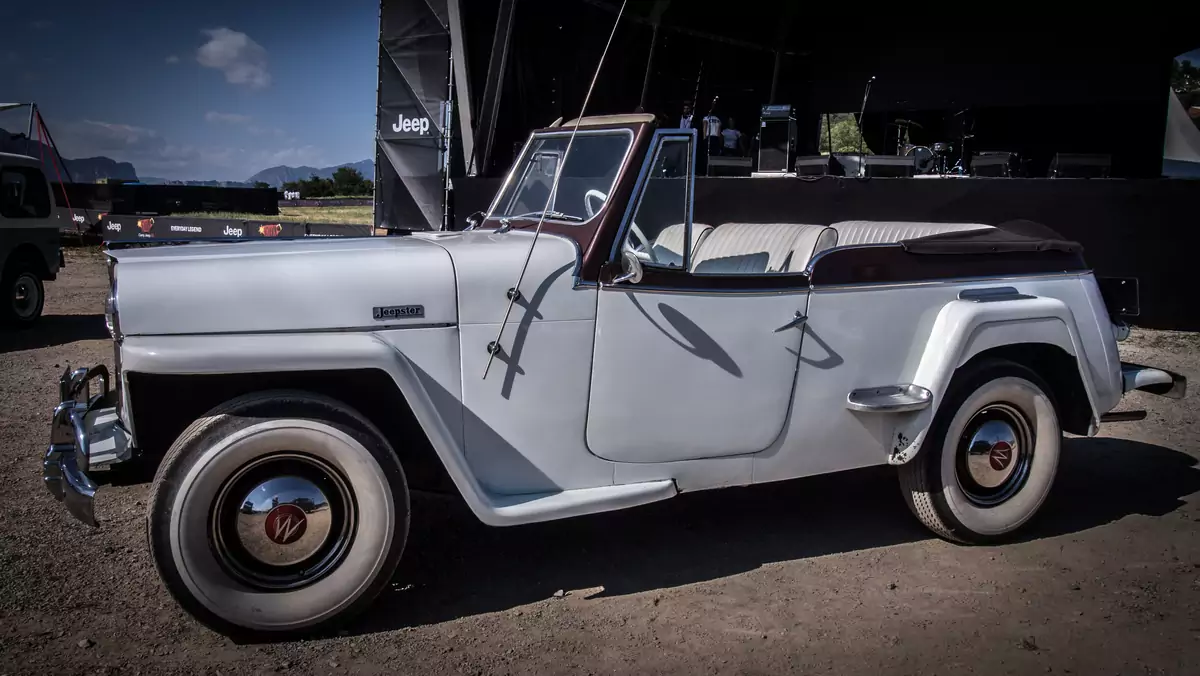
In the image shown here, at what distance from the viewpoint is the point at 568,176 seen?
12.0 ft

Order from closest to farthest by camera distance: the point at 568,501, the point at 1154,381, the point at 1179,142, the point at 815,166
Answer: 1. the point at 568,501
2. the point at 1154,381
3. the point at 815,166
4. the point at 1179,142

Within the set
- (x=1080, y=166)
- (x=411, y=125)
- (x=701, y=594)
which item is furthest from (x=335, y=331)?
(x=411, y=125)

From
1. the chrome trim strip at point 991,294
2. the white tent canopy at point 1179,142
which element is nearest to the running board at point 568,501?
the chrome trim strip at point 991,294

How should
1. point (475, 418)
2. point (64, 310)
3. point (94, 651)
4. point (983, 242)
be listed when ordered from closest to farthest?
point (94, 651) → point (475, 418) → point (983, 242) → point (64, 310)

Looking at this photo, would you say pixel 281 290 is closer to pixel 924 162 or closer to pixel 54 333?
pixel 54 333

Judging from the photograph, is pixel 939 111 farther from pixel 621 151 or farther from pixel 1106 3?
pixel 621 151

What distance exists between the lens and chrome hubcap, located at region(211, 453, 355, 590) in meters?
2.86

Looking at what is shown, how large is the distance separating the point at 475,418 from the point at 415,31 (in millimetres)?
12134

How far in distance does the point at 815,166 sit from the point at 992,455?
315 inches

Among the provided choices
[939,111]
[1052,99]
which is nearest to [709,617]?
[1052,99]

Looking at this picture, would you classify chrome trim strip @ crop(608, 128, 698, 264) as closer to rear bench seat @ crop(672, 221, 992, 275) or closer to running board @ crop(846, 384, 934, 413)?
rear bench seat @ crop(672, 221, 992, 275)

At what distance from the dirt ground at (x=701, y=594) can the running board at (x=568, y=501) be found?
41cm

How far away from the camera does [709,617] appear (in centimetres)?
324

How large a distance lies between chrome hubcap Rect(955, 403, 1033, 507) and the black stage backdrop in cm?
607
